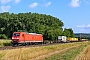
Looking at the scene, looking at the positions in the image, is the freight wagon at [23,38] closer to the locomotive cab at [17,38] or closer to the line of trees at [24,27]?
the locomotive cab at [17,38]

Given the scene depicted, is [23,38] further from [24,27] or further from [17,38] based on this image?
[24,27]

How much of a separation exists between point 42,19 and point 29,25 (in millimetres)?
16697

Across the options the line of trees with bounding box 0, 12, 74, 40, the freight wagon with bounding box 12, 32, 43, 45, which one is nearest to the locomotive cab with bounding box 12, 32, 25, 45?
the freight wagon with bounding box 12, 32, 43, 45

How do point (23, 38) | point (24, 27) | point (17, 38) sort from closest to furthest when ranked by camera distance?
1. point (17, 38)
2. point (23, 38)
3. point (24, 27)

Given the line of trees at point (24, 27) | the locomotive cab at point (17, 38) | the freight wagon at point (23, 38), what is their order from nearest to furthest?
the locomotive cab at point (17, 38)
the freight wagon at point (23, 38)
the line of trees at point (24, 27)

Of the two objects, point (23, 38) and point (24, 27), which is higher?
point (24, 27)

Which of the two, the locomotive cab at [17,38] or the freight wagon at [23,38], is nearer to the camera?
the locomotive cab at [17,38]

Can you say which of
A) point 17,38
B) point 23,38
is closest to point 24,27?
point 23,38

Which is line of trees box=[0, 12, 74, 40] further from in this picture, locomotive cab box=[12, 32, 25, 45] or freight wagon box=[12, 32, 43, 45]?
locomotive cab box=[12, 32, 25, 45]

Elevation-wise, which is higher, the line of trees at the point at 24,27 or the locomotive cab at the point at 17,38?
the line of trees at the point at 24,27

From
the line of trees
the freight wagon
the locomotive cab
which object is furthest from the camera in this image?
the line of trees

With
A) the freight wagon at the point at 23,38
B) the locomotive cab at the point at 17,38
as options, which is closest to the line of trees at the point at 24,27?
the freight wagon at the point at 23,38

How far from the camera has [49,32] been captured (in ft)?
392

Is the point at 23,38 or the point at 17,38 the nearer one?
the point at 17,38
